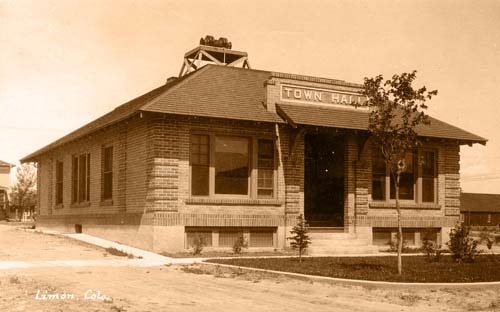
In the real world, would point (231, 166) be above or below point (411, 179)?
above

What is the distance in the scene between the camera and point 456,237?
60.4ft

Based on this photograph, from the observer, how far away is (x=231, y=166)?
71.5 ft

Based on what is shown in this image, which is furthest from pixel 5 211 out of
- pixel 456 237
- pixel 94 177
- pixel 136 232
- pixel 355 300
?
pixel 355 300

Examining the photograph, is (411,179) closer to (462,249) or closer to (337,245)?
(337,245)

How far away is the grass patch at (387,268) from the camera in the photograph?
46.7 ft

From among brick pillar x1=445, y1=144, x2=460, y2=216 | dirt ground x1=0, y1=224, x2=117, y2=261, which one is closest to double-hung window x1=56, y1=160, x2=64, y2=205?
dirt ground x1=0, y1=224, x2=117, y2=261

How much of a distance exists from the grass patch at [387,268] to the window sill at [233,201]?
3.59m

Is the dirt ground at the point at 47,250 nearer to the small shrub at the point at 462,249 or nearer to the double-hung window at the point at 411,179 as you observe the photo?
the small shrub at the point at 462,249

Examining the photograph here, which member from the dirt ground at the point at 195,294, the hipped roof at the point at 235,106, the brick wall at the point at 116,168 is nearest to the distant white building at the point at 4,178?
the brick wall at the point at 116,168

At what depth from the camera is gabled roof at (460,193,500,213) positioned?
266 ft

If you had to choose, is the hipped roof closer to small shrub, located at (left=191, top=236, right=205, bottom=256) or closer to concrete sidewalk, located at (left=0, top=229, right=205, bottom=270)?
small shrub, located at (left=191, top=236, right=205, bottom=256)

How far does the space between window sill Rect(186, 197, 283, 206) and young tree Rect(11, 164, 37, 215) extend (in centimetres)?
5480

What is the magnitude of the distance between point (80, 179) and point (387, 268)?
648 inches

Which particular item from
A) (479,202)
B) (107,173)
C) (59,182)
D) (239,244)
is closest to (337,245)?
(239,244)
